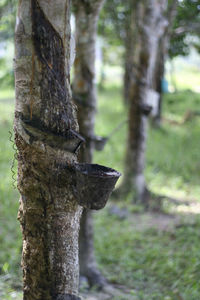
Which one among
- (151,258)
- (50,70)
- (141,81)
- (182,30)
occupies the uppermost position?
(182,30)

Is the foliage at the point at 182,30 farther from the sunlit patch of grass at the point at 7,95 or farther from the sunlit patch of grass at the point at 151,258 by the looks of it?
the sunlit patch of grass at the point at 7,95

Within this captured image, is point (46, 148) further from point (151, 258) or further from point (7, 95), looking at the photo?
point (7, 95)

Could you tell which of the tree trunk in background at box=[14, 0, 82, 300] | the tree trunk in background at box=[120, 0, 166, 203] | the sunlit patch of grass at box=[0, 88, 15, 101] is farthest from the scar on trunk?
the sunlit patch of grass at box=[0, 88, 15, 101]

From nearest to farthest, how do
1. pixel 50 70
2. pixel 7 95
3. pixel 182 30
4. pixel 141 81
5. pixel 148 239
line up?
pixel 50 70, pixel 148 239, pixel 141 81, pixel 182 30, pixel 7 95

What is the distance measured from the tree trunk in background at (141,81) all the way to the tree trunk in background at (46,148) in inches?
167

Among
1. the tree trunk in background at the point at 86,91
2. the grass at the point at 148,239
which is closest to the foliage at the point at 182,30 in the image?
the grass at the point at 148,239

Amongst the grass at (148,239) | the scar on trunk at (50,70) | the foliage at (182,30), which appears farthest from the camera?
the foliage at (182,30)

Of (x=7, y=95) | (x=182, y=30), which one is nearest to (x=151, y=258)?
(x=182, y=30)

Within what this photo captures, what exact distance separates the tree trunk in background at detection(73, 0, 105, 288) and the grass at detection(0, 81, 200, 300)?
0.34m

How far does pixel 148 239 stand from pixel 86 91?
8.27ft

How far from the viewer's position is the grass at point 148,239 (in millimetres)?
3822

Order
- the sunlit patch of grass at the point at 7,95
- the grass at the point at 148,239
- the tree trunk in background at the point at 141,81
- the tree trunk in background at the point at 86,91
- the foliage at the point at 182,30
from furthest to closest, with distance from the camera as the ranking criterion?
the sunlit patch of grass at the point at 7,95
the foliage at the point at 182,30
the tree trunk in background at the point at 141,81
the grass at the point at 148,239
the tree trunk in background at the point at 86,91

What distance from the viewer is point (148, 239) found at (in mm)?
5258

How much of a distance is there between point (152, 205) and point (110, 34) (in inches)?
339
